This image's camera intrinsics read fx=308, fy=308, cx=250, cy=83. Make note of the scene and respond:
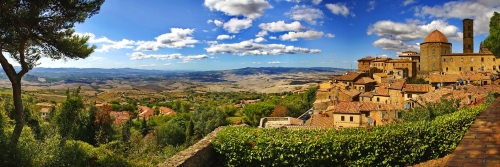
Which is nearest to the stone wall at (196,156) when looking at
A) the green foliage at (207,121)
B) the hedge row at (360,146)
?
the hedge row at (360,146)

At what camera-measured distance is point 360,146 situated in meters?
9.71

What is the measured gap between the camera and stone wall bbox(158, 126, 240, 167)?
28.7 feet

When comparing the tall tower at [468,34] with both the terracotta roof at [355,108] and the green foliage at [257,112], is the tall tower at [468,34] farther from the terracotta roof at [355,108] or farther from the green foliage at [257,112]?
the terracotta roof at [355,108]

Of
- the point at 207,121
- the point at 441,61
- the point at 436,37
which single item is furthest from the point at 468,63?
the point at 207,121

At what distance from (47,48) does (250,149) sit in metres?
7.66

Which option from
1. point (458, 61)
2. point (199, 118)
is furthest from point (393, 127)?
point (458, 61)

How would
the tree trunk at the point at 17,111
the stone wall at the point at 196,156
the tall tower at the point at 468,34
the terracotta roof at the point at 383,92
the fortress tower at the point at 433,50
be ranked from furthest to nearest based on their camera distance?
the tall tower at the point at 468,34 < the fortress tower at the point at 433,50 < the terracotta roof at the point at 383,92 < the stone wall at the point at 196,156 < the tree trunk at the point at 17,111

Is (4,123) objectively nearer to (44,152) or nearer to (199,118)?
(44,152)

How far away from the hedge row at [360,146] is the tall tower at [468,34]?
2859 inches

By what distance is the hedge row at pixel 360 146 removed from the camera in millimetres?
9719

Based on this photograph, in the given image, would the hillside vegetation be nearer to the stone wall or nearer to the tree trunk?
the stone wall

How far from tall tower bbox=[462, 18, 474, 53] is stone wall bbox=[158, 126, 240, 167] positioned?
253 ft

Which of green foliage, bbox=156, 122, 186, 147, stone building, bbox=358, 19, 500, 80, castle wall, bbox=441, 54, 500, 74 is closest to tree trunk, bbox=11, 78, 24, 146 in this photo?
green foliage, bbox=156, 122, 186, 147

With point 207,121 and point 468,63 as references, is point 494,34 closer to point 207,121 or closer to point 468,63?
point 207,121
